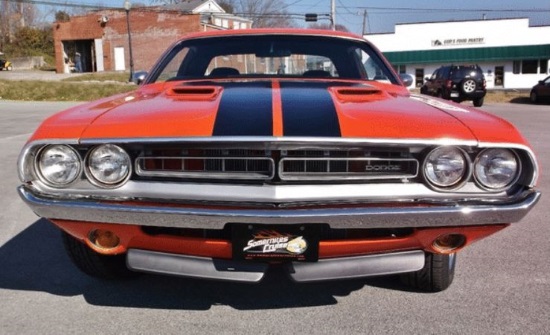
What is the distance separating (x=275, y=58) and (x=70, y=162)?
82.7 inches

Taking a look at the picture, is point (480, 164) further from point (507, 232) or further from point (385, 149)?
point (507, 232)

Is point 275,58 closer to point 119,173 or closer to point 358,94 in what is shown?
point 358,94

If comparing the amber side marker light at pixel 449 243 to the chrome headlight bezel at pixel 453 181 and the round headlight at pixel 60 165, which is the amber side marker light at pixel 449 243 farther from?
the round headlight at pixel 60 165

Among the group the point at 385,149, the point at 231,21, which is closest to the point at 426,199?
the point at 385,149

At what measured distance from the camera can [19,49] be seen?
212ft

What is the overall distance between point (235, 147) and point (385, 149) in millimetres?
623

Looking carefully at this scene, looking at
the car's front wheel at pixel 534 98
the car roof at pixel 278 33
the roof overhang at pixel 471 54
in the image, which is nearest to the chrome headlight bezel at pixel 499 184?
the car roof at pixel 278 33

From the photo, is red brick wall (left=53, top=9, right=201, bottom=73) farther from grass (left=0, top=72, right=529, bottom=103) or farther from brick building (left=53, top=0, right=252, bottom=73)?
grass (left=0, top=72, right=529, bottom=103)

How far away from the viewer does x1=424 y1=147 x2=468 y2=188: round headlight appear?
8.01ft

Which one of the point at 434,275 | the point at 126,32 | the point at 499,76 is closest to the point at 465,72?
the point at 434,275

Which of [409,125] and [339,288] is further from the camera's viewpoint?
[339,288]

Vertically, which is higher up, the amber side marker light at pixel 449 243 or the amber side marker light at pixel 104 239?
the amber side marker light at pixel 104 239

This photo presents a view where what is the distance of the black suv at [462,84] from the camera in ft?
67.9

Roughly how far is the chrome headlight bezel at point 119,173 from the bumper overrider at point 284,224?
0.29 feet
